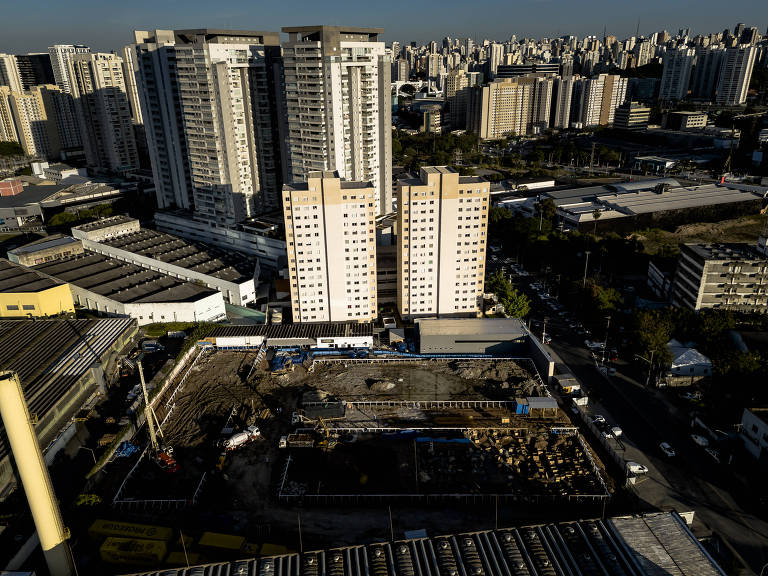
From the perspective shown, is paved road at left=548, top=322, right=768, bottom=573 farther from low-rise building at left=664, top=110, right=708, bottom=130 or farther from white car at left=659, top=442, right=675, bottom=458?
low-rise building at left=664, top=110, right=708, bottom=130

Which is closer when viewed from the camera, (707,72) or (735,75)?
(735,75)

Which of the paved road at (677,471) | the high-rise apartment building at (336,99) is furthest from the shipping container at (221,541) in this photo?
the high-rise apartment building at (336,99)

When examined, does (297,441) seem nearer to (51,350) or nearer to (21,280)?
(51,350)

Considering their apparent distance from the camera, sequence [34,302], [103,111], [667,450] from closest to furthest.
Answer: [667,450] → [34,302] → [103,111]

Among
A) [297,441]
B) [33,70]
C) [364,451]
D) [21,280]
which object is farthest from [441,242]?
[33,70]

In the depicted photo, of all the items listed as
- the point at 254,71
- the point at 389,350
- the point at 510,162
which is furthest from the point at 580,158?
the point at 389,350

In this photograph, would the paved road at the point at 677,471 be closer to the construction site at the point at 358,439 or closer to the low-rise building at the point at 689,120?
the construction site at the point at 358,439
